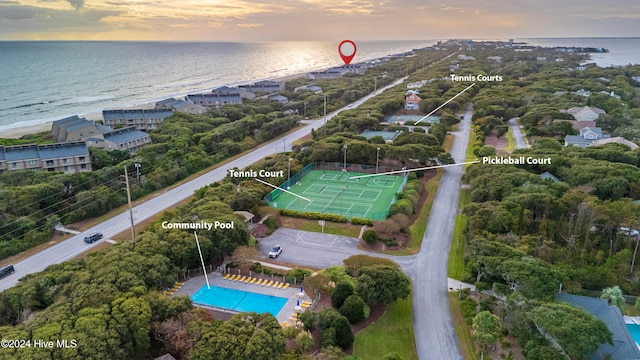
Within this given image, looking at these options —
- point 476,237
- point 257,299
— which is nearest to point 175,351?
point 257,299

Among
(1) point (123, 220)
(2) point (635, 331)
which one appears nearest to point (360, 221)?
(2) point (635, 331)

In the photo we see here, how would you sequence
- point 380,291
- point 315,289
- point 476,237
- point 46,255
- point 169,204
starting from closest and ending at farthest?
point 380,291, point 315,289, point 476,237, point 46,255, point 169,204

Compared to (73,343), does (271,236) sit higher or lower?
lower

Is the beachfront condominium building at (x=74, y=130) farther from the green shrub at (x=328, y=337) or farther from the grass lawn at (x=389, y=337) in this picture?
the grass lawn at (x=389, y=337)

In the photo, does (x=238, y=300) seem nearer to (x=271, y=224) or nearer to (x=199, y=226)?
(x=199, y=226)

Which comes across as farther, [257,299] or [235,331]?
[257,299]

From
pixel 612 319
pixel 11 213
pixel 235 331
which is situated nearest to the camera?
pixel 235 331

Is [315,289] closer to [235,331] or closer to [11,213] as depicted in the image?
[235,331]

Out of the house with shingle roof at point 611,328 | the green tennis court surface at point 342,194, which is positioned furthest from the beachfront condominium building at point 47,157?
the house with shingle roof at point 611,328
